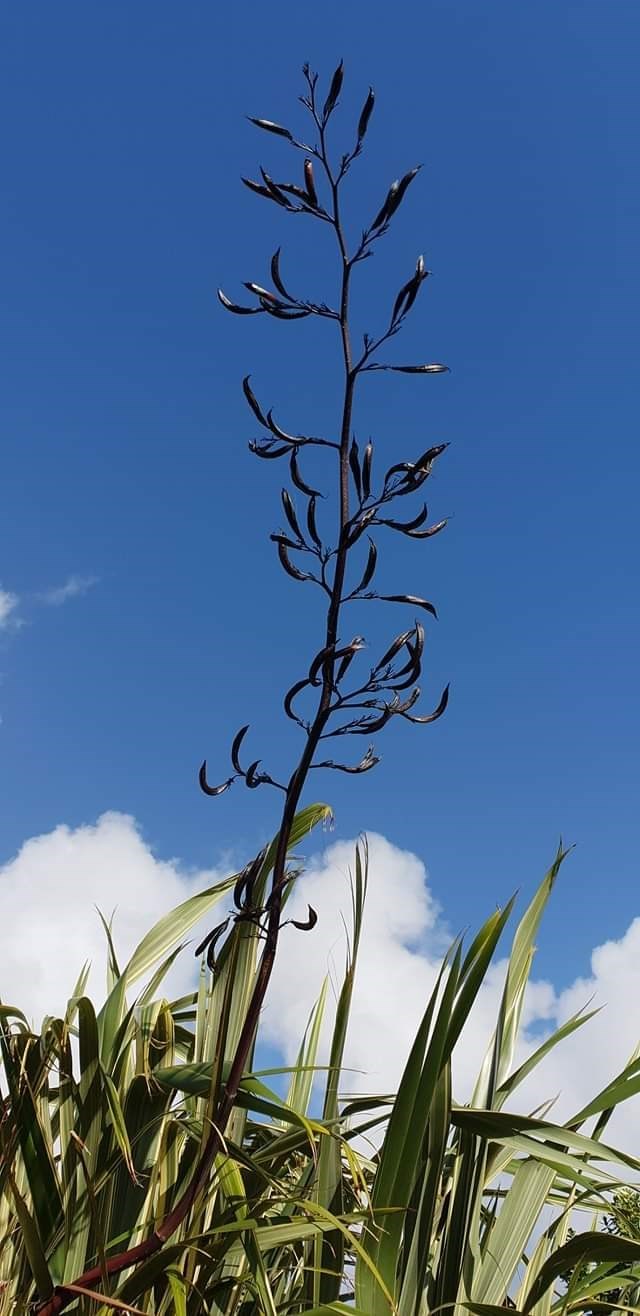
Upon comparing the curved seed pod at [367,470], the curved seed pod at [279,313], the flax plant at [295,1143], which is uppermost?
the curved seed pod at [279,313]

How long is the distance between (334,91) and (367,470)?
0.58 metres

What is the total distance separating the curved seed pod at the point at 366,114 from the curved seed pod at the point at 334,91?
0.06 meters

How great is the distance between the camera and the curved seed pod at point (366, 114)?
1.51 m

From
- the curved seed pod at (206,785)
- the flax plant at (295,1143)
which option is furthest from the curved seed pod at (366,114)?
the curved seed pod at (206,785)

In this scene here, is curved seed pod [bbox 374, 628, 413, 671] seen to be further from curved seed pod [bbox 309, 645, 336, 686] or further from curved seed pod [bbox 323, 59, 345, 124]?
curved seed pod [bbox 323, 59, 345, 124]

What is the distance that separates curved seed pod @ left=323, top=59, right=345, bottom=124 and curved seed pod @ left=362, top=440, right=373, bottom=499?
0.53 metres

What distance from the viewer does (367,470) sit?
4.72 feet

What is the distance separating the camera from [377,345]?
1507mm

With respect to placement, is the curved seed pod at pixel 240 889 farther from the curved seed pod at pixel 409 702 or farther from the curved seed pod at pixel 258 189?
the curved seed pod at pixel 258 189

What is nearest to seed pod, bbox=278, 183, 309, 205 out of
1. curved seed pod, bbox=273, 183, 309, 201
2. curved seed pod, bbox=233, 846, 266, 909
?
curved seed pod, bbox=273, 183, 309, 201

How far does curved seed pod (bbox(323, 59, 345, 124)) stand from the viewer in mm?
1549

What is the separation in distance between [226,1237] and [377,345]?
49.4 inches

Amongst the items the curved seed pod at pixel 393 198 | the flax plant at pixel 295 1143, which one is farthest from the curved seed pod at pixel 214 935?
the curved seed pod at pixel 393 198

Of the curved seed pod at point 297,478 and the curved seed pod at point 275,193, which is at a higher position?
the curved seed pod at point 275,193
